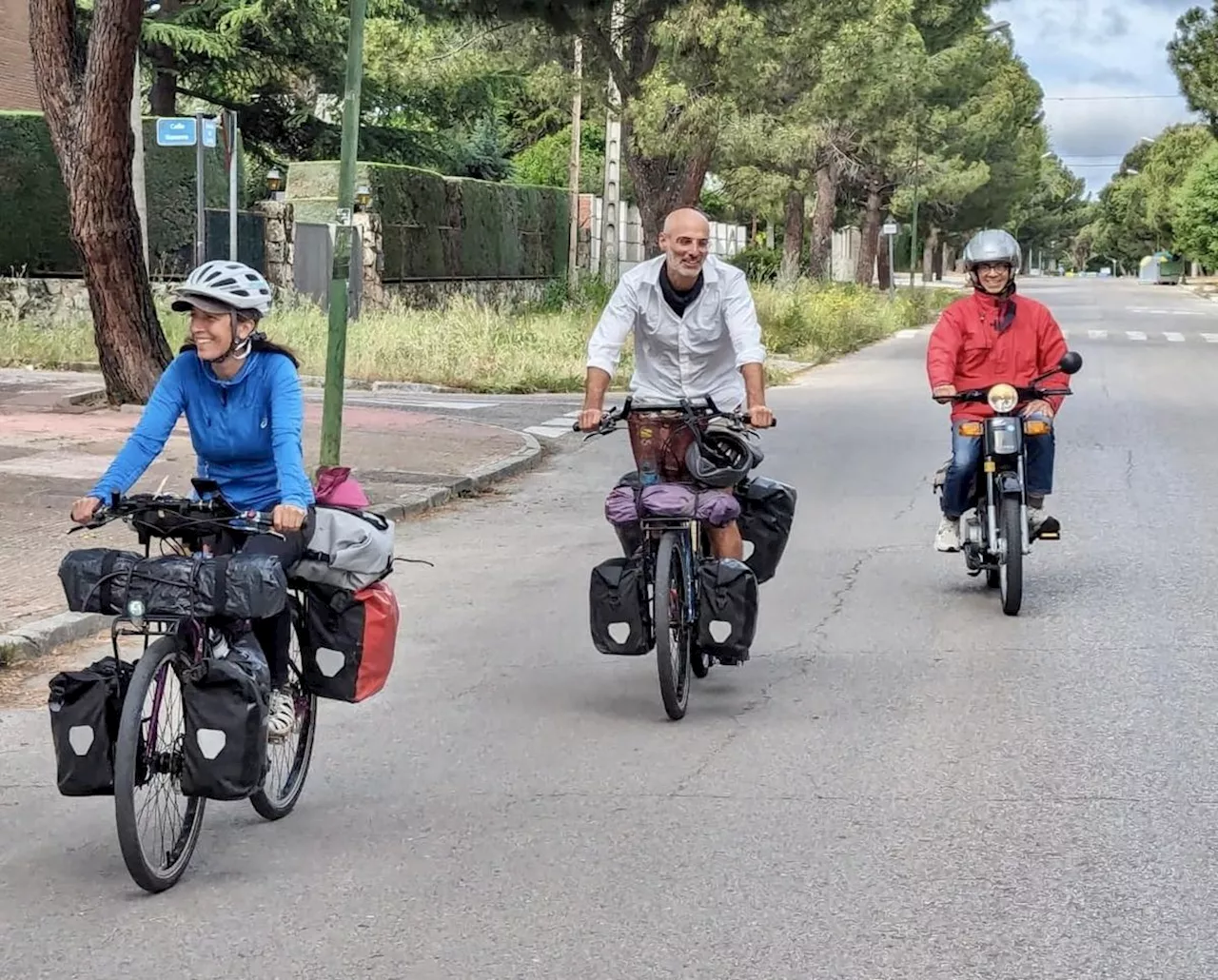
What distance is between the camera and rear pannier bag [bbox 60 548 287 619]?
5.05m

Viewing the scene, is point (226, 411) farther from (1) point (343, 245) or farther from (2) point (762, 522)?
(1) point (343, 245)

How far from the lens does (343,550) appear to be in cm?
556

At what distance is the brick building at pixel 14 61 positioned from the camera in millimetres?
39188

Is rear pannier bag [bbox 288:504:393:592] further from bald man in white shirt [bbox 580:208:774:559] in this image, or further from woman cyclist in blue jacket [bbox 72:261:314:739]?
bald man in white shirt [bbox 580:208:774:559]

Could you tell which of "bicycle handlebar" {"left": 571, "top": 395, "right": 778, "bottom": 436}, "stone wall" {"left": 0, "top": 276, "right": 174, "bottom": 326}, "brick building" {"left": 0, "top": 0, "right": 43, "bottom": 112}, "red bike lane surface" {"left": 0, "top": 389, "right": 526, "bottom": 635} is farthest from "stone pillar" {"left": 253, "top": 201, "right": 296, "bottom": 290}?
"bicycle handlebar" {"left": 571, "top": 395, "right": 778, "bottom": 436}

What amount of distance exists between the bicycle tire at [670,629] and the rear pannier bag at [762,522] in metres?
0.62

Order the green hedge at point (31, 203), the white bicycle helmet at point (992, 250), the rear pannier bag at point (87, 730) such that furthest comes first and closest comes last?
the green hedge at point (31, 203), the white bicycle helmet at point (992, 250), the rear pannier bag at point (87, 730)

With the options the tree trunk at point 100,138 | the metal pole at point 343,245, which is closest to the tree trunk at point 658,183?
the tree trunk at point 100,138

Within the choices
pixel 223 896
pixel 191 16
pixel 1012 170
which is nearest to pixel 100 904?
pixel 223 896

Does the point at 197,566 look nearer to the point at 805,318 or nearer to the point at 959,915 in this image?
the point at 959,915

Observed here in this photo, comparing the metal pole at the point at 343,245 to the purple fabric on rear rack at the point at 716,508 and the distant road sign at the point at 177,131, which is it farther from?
the purple fabric on rear rack at the point at 716,508

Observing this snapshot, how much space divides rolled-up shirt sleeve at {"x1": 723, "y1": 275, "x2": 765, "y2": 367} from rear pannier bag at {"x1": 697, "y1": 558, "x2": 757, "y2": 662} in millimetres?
796

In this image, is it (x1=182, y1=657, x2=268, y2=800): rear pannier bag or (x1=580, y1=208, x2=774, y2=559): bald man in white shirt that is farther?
(x1=580, y1=208, x2=774, y2=559): bald man in white shirt

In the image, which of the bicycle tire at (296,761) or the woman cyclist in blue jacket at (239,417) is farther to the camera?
the bicycle tire at (296,761)
